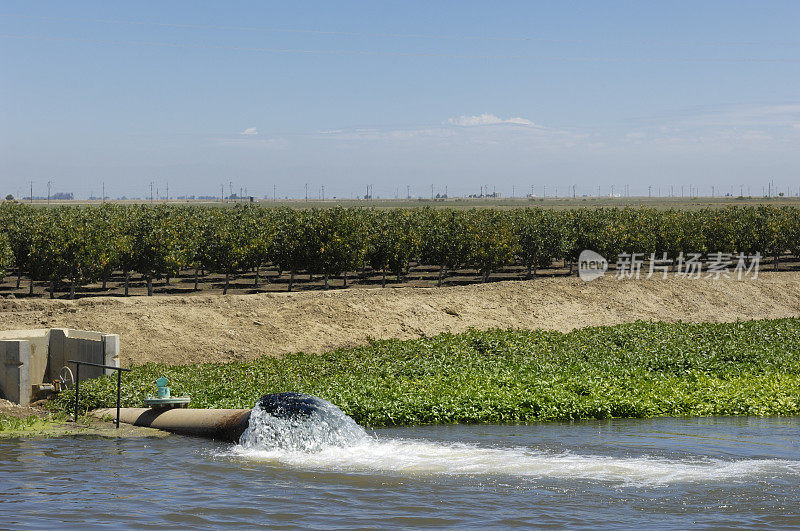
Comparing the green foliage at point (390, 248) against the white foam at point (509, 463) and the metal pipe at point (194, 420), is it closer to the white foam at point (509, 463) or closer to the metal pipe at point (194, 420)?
the metal pipe at point (194, 420)

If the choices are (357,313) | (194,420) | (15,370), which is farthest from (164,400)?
(357,313)

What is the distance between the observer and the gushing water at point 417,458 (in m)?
13.4

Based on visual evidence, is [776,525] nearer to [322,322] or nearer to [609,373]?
[609,373]

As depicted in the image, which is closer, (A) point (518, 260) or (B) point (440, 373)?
(B) point (440, 373)

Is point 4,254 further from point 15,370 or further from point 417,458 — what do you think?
point 417,458

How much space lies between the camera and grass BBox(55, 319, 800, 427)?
745 inches

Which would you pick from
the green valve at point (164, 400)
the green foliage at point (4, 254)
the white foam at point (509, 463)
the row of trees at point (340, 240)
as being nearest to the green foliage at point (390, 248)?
the row of trees at point (340, 240)

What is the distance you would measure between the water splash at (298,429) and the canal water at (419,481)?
0.10m

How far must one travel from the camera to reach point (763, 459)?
14609 millimetres

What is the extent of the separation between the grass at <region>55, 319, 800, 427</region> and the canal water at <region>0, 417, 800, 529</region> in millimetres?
1768

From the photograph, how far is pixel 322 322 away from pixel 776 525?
20833mm

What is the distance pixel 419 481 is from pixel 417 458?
58.7 inches

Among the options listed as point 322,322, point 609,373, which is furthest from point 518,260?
point 609,373

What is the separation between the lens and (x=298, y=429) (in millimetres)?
15617
